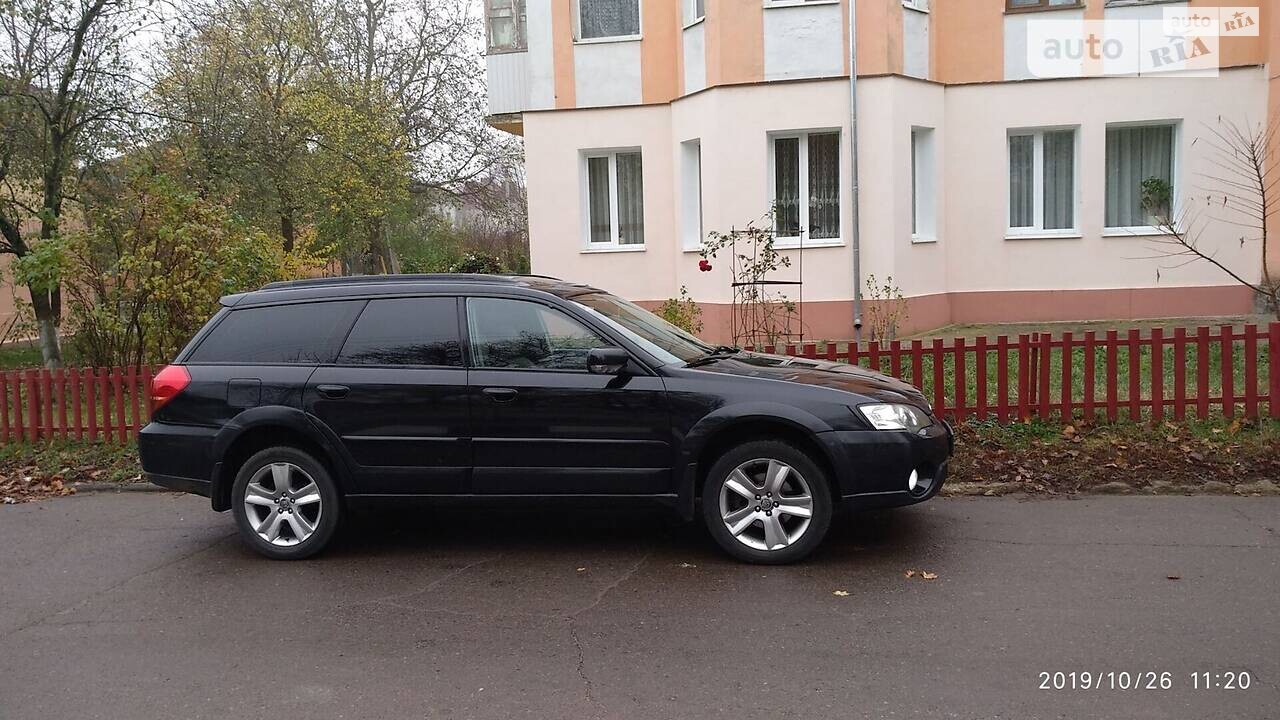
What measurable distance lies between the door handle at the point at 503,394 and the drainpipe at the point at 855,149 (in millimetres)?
9243

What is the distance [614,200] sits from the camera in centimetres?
1694

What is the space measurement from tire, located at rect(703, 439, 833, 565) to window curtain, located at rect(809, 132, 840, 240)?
981cm

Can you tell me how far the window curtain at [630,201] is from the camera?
16.9 m

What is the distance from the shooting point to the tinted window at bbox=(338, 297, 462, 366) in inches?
240

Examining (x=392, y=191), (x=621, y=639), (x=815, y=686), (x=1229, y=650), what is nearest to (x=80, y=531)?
(x=621, y=639)

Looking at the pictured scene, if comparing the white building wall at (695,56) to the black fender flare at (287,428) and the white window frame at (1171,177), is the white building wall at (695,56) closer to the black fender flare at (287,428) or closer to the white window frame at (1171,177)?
the white window frame at (1171,177)

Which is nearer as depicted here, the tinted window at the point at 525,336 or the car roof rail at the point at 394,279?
the tinted window at the point at 525,336

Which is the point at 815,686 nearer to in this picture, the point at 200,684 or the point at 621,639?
the point at 621,639

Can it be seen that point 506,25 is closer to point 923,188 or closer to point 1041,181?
point 923,188

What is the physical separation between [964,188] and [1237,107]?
3.99 m

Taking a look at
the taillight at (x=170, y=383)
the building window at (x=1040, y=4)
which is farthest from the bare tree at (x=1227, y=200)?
the taillight at (x=170, y=383)

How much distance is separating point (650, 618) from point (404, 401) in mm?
2052

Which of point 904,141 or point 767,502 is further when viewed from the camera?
point 904,141

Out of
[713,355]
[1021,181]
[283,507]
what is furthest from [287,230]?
[713,355]
